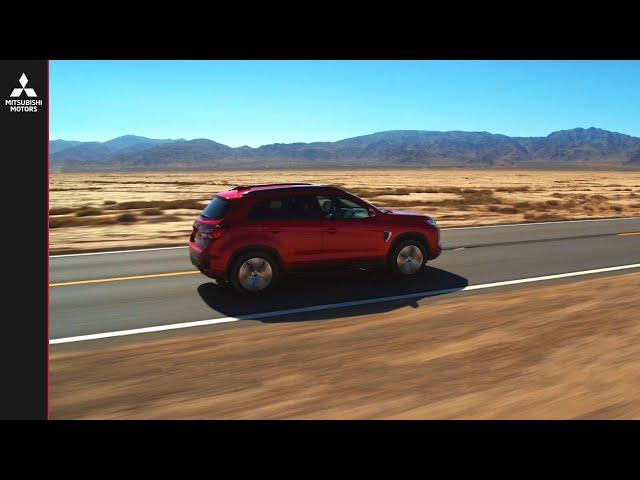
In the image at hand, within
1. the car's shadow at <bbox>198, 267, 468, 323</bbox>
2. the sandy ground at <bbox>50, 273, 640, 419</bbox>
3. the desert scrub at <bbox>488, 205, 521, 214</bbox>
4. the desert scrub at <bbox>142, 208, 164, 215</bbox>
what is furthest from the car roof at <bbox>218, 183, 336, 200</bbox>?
the desert scrub at <bbox>488, 205, 521, 214</bbox>

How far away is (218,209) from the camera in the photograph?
30.8 ft

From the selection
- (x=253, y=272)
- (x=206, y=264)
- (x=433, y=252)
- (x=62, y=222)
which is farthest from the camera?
(x=62, y=222)

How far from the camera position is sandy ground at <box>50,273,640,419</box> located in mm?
4770

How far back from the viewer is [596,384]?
5.06 m

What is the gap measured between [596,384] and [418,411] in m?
1.73

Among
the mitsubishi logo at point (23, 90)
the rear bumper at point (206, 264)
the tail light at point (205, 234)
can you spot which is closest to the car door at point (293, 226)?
the tail light at point (205, 234)

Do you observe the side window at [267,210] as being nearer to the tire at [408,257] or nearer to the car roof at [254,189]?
the car roof at [254,189]

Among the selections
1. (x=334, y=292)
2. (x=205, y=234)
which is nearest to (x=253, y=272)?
(x=205, y=234)

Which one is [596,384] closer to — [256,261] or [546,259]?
[256,261]

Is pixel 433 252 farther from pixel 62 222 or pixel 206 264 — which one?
pixel 62 222

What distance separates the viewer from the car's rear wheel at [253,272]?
30.0 ft

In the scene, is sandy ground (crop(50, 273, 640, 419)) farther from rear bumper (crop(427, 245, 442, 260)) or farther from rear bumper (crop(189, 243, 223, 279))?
rear bumper (crop(427, 245, 442, 260))

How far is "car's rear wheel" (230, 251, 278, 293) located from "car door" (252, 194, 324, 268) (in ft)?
0.83

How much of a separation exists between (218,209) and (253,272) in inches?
48.2
